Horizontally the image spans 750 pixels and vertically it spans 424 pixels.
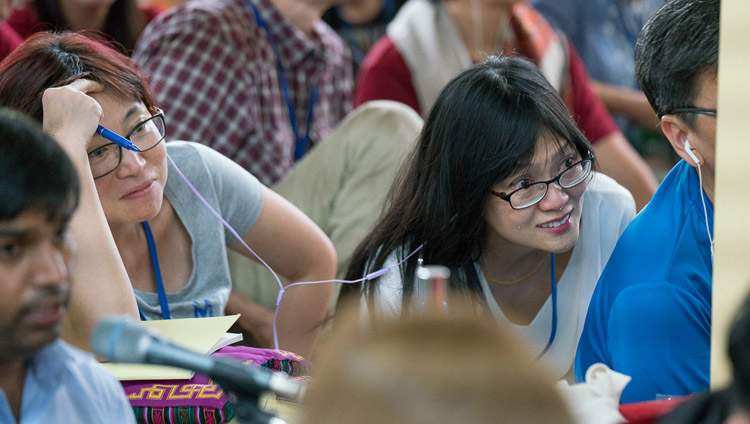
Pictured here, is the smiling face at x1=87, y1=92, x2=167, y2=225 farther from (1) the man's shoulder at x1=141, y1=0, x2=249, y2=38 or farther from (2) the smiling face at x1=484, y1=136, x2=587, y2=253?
(1) the man's shoulder at x1=141, y1=0, x2=249, y2=38

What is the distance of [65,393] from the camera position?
1.04 m

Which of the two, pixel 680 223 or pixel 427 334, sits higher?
pixel 427 334

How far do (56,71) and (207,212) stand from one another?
0.40 meters

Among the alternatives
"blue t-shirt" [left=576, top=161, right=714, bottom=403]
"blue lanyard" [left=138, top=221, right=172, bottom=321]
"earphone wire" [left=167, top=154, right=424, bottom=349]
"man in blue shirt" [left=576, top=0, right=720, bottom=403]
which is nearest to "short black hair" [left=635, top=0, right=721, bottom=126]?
"man in blue shirt" [left=576, top=0, right=720, bottom=403]

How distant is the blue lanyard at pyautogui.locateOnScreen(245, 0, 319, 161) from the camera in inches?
104

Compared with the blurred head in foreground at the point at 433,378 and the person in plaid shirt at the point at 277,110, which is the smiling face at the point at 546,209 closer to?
the person in plaid shirt at the point at 277,110

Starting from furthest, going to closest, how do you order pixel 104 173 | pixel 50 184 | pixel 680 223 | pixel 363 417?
pixel 104 173
pixel 680 223
pixel 50 184
pixel 363 417

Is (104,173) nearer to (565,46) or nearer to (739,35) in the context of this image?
(739,35)

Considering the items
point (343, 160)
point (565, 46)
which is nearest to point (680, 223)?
point (343, 160)

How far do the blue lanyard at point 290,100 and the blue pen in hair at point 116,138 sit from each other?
3.58 ft

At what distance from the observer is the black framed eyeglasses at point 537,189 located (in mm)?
1561

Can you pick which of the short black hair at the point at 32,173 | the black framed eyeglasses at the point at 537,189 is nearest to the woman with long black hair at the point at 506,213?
the black framed eyeglasses at the point at 537,189

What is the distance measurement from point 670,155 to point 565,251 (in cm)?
197

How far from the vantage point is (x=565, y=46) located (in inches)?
113
